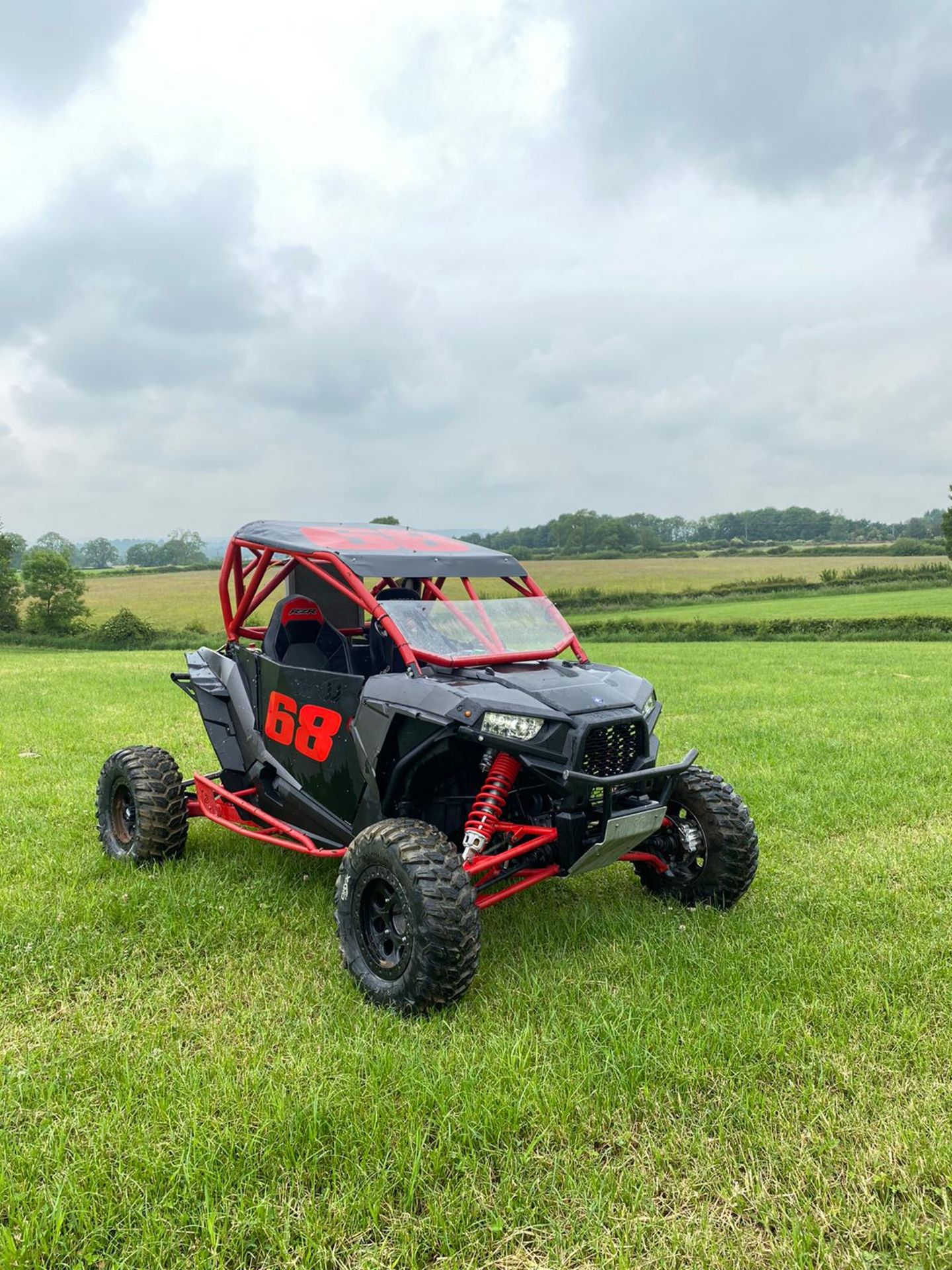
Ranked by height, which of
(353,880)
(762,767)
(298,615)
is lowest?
(762,767)

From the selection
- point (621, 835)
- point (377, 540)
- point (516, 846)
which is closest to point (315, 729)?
point (377, 540)

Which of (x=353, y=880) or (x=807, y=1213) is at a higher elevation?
(x=353, y=880)

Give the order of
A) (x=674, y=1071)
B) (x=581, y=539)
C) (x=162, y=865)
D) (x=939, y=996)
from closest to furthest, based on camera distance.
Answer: (x=674, y=1071)
(x=939, y=996)
(x=162, y=865)
(x=581, y=539)

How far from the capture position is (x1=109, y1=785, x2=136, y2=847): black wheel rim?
620cm

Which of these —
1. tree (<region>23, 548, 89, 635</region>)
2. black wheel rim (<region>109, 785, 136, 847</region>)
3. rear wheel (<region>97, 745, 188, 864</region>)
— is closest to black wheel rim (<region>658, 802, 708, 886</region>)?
rear wheel (<region>97, 745, 188, 864</region>)

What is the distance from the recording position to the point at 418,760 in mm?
4516

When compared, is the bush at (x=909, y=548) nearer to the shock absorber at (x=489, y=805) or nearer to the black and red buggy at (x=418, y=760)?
the black and red buggy at (x=418, y=760)

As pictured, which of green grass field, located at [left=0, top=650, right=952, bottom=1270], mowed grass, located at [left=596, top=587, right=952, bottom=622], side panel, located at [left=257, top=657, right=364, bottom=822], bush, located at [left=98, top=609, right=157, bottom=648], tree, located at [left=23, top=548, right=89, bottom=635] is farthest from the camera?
tree, located at [left=23, top=548, right=89, bottom=635]

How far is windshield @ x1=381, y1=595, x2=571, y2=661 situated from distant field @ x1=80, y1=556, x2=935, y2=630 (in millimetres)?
33417

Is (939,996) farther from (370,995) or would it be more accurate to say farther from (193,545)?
(193,545)

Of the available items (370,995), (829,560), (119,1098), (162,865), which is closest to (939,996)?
(370,995)

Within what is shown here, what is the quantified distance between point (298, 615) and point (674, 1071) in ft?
12.2

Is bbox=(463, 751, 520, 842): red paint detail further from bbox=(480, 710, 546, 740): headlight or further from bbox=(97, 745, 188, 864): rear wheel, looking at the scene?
bbox=(97, 745, 188, 864): rear wheel

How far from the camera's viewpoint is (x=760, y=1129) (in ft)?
10.2
